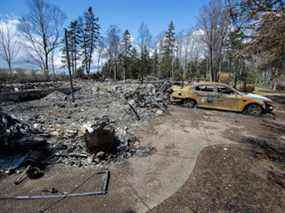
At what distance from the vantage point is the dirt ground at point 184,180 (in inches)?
108

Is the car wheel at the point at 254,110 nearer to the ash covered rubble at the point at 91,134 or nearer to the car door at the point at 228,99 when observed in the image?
the car door at the point at 228,99

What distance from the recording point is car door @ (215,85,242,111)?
8466 millimetres

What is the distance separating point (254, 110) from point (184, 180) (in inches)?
278

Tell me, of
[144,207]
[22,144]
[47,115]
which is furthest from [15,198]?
[47,115]

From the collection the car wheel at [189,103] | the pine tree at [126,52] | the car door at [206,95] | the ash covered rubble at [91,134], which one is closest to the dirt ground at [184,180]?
the ash covered rubble at [91,134]

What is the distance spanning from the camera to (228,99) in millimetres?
8531

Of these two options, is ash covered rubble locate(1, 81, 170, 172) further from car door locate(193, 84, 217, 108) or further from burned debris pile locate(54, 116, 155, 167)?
car door locate(193, 84, 217, 108)

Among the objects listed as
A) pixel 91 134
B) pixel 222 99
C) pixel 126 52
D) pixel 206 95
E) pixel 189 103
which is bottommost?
pixel 91 134

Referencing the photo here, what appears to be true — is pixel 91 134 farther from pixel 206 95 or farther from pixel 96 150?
pixel 206 95

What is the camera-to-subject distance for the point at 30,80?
2023 centimetres

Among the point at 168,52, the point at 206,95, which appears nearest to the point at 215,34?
the point at 206,95

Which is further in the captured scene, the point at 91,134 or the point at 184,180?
the point at 91,134

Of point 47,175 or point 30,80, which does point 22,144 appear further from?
point 30,80

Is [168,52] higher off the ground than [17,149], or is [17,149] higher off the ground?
[168,52]
